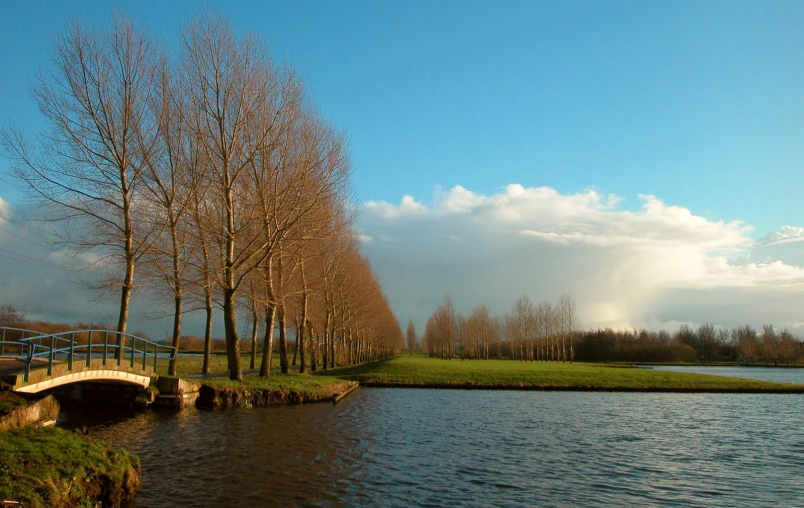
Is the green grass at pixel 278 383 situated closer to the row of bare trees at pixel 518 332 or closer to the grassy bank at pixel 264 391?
the grassy bank at pixel 264 391

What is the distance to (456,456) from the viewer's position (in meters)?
17.1

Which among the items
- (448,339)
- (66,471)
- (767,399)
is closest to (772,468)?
(66,471)

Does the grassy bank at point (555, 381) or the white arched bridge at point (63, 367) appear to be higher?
the white arched bridge at point (63, 367)

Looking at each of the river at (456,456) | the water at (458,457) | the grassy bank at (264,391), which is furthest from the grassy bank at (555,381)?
the water at (458,457)

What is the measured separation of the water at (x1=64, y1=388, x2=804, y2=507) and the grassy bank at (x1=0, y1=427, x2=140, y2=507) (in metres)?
0.62

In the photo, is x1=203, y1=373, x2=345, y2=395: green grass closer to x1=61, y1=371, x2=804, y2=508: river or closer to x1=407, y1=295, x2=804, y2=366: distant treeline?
x1=61, y1=371, x2=804, y2=508: river

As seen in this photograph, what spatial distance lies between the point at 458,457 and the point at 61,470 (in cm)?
1042

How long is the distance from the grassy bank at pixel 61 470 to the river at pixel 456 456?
61 cm

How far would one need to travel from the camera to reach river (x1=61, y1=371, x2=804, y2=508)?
12773 mm

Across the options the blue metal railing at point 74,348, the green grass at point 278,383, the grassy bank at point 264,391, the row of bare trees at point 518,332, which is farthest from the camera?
the row of bare trees at point 518,332

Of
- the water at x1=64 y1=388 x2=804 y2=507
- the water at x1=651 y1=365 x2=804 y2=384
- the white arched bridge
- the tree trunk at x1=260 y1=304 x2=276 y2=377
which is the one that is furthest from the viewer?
the water at x1=651 y1=365 x2=804 y2=384

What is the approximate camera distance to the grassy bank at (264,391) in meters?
25.5

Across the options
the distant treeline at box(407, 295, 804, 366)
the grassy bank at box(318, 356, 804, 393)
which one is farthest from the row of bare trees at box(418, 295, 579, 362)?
the grassy bank at box(318, 356, 804, 393)

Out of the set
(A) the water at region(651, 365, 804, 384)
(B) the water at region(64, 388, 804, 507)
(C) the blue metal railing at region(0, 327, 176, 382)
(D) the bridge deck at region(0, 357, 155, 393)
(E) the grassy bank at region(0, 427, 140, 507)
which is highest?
(C) the blue metal railing at region(0, 327, 176, 382)
